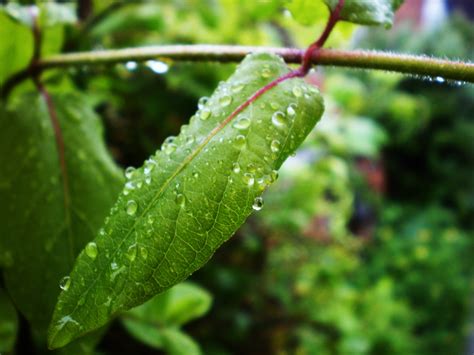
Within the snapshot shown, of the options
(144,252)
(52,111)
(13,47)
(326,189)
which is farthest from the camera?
(326,189)

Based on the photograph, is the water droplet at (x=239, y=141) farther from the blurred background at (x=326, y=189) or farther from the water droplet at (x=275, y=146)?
the blurred background at (x=326, y=189)

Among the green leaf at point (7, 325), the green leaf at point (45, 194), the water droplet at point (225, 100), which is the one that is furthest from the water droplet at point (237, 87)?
the green leaf at point (7, 325)

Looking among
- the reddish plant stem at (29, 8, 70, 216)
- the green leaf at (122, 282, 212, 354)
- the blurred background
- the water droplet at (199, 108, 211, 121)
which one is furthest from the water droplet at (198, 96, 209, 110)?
the green leaf at (122, 282, 212, 354)

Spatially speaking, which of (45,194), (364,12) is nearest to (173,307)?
(45,194)

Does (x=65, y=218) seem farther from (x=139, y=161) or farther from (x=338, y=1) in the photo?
(x=139, y=161)

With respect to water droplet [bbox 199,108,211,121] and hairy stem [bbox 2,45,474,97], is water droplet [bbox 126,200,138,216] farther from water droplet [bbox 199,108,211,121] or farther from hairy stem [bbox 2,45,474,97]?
hairy stem [bbox 2,45,474,97]

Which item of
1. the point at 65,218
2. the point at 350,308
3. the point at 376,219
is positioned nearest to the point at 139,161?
the point at 65,218

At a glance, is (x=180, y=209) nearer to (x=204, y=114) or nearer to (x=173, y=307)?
(x=204, y=114)
